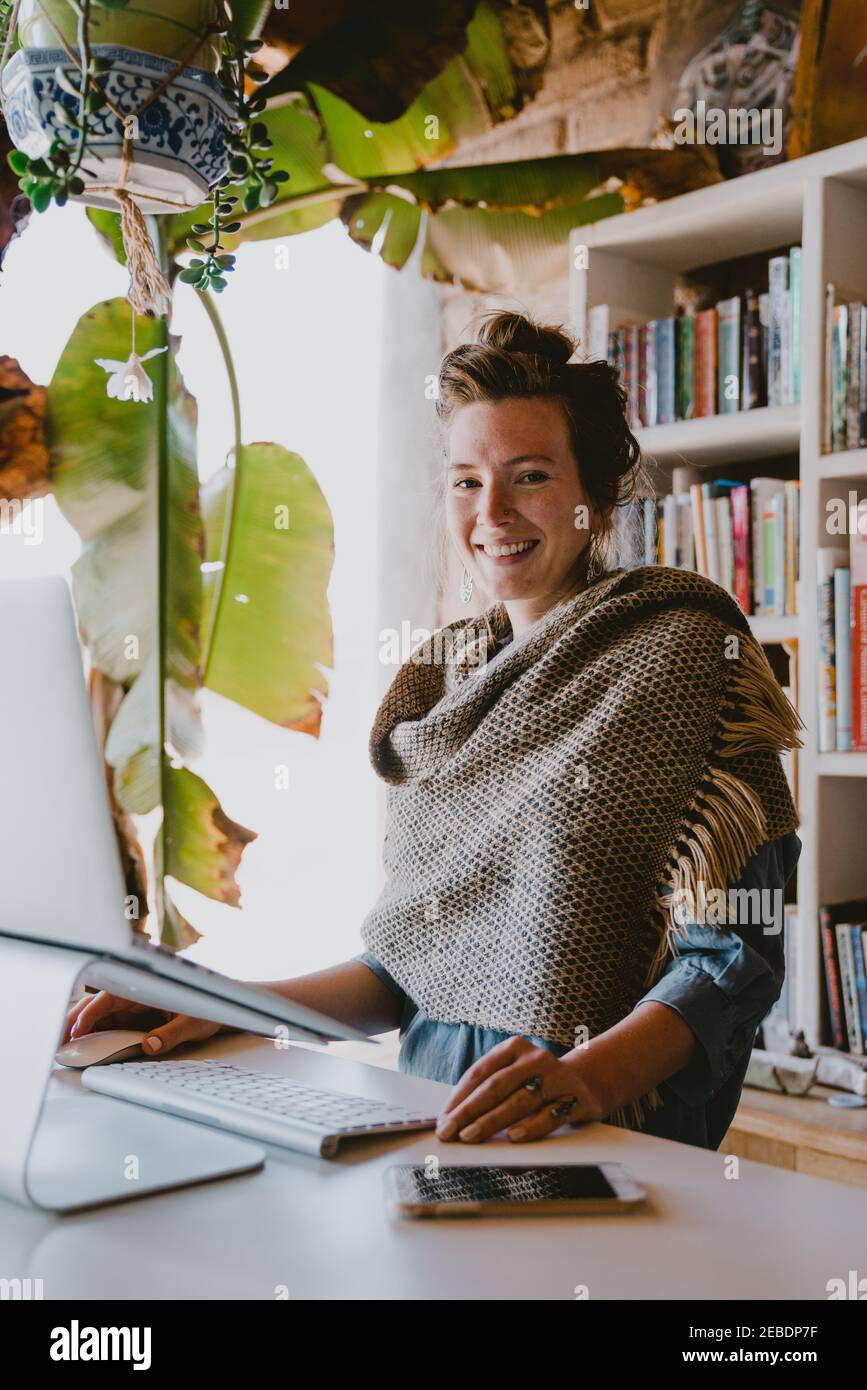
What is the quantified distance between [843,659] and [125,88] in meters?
1.33

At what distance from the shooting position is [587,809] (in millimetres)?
1195

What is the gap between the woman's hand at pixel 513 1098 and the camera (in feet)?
2.89

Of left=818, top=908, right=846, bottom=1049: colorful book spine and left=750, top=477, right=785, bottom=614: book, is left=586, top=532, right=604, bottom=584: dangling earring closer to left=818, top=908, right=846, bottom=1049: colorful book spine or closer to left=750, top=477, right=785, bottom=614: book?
left=750, top=477, right=785, bottom=614: book

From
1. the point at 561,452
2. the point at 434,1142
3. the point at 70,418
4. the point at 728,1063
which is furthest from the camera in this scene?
the point at 70,418

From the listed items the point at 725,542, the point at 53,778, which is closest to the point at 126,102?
the point at 53,778

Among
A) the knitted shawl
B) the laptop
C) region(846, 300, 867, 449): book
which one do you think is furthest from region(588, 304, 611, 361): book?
the laptop

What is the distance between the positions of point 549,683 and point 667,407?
1.08 metres

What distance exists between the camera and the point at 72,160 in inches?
39.6

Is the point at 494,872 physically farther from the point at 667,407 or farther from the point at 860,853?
the point at 667,407

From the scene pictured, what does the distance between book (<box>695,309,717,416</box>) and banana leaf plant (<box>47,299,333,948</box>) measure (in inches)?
28.3

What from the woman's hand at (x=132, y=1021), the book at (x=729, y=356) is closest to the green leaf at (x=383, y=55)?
the book at (x=729, y=356)

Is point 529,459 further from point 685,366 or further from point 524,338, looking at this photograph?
point 685,366

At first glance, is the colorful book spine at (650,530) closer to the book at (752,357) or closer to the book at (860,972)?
the book at (752,357)
